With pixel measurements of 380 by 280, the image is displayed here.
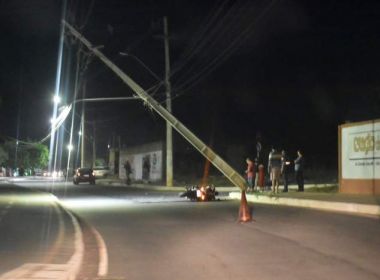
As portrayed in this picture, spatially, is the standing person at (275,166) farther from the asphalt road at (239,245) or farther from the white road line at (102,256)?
the white road line at (102,256)

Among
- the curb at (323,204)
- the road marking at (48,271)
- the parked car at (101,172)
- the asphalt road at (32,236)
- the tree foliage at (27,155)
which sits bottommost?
the road marking at (48,271)

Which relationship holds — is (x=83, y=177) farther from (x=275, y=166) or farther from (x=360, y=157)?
(x=360, y=157)

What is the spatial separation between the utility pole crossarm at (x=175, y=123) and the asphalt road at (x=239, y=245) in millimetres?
6025

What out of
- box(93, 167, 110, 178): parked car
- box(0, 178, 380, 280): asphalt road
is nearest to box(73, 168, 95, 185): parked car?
box(93, 167, 110, 178): parked car

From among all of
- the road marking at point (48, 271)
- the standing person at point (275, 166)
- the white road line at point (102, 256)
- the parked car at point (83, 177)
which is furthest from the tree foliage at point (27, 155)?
the road marking at point (48, 271)

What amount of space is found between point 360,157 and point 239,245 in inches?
487

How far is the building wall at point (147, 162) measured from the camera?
47.8m

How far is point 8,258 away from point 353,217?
9.41 meters

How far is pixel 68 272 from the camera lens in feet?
30.2

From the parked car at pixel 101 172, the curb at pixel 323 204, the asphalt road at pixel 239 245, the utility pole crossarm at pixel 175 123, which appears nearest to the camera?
the asphalt road at pixel 239 245

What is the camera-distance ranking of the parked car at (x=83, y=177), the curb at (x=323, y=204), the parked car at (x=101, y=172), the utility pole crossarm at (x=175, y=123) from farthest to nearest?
1. the parked car at (x=101, y=172)
2. the parked car at (x=83, y=177)
3. the utility pole crossarm at (x=175, y=123)
4. the curb at (x=323, y=204)

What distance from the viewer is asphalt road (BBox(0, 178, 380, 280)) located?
9375 millimetres

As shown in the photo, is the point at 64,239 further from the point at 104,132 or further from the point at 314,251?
the point at 104,132

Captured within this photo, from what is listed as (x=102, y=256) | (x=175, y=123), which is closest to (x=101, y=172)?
(x=175, y=123)
